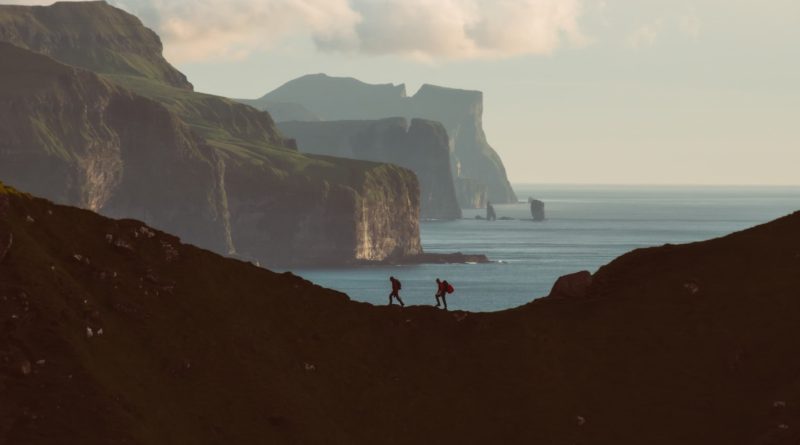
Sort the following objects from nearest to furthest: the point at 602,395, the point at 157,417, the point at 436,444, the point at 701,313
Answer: the point at 157,417, the point at 436,444, the point at 602,395, the point at 701,313

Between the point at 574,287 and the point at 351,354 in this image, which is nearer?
the point at 351,354

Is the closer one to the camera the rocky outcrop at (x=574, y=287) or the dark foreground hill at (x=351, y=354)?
the dark foreground hill at (x=351, y=354)

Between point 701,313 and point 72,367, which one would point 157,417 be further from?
point 701,313

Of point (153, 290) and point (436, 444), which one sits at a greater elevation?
point (153, 290)

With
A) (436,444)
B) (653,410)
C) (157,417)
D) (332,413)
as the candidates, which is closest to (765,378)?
(653,410)

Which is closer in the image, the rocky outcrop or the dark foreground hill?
the dark foreground hill

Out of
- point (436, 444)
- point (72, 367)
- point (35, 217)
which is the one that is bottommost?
point (436, 444)

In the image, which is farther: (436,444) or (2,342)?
(436,444)

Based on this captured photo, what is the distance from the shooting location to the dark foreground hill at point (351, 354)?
5831cm

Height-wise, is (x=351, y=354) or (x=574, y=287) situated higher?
(x=574, y=287)

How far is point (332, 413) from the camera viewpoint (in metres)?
63.6

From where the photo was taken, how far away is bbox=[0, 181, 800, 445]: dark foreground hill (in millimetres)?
58312

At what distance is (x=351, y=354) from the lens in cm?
6888

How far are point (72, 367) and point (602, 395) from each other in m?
26.0
